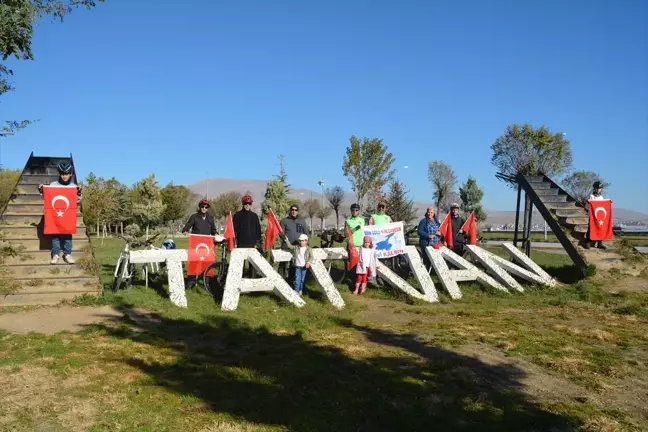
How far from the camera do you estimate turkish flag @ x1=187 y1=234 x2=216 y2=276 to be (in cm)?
1051

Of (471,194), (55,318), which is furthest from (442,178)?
(55,318)

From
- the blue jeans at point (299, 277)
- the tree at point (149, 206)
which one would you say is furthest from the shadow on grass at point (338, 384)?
the tree at point (149, 206)

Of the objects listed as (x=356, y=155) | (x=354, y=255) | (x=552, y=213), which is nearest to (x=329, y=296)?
(x=354, y=255)

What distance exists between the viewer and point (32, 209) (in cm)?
1093

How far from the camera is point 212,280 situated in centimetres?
1077

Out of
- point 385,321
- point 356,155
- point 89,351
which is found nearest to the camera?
point 89,351

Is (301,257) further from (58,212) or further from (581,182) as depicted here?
(581,182)

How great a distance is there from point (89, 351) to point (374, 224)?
717 centimetres

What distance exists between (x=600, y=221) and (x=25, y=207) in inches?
549

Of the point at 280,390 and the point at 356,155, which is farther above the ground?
the point at 356,155

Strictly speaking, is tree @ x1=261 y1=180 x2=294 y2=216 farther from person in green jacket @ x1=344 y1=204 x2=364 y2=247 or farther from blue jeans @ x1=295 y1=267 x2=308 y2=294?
blue jeans @ x1=295 y1=267 x2=308 y2=294

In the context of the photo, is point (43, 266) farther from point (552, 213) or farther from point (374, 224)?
point (552, 213)

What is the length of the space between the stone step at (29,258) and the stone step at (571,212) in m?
12.6

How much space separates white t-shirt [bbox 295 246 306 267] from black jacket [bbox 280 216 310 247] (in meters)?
0.43
